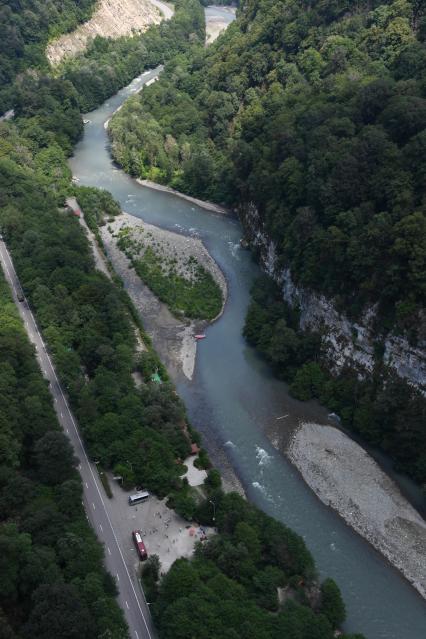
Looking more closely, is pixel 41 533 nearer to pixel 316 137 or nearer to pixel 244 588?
pixel 244 588

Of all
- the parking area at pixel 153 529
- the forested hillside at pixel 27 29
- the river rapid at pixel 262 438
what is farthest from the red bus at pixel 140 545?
the forested hillside at pixel 27 29

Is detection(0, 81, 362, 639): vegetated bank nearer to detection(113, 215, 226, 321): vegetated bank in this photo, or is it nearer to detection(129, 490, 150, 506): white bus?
detection(129, 490, 150, 506): white bus

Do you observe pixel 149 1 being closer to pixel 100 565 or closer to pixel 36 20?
pixel 36 20

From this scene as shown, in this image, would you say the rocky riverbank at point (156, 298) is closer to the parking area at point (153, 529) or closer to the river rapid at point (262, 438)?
the river rapid at point (262, 438)

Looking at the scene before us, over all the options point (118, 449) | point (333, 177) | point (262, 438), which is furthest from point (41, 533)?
point (333, 177)

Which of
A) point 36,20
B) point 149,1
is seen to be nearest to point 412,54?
point 36,20
